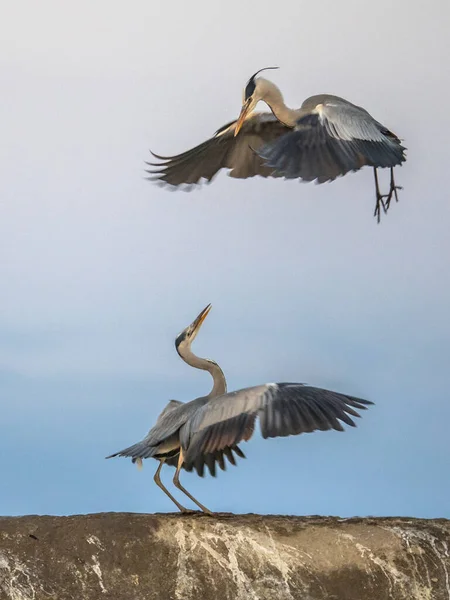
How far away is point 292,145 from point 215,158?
1.37 m

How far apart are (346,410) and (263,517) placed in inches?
35.2

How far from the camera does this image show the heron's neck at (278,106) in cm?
769

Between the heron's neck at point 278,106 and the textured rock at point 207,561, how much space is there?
2.87m

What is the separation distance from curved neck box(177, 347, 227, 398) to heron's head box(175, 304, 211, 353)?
0.03 metres

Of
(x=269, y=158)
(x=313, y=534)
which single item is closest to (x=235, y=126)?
(x=269, y=158)

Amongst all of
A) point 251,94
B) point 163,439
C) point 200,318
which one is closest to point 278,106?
point 251,94

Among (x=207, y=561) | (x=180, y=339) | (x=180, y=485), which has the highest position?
(x=180, y=339)

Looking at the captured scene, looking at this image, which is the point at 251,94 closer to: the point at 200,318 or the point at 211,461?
the point at 200,318

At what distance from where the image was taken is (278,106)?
774 cm

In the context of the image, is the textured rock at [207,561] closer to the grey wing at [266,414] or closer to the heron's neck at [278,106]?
the grey wing at [266,414]

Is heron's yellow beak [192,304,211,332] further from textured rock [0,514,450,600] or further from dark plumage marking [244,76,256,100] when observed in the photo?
dark plumage marking [244,76,256,100]

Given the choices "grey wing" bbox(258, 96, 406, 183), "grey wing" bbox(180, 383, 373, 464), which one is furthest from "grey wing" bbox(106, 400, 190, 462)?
"grey wing" bbox(258, 96, 406, 183)

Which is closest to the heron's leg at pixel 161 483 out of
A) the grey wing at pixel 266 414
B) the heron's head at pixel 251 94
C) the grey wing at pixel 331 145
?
the grey wing at pixel 266 414

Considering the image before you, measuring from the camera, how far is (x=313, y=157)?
23.3 ft
